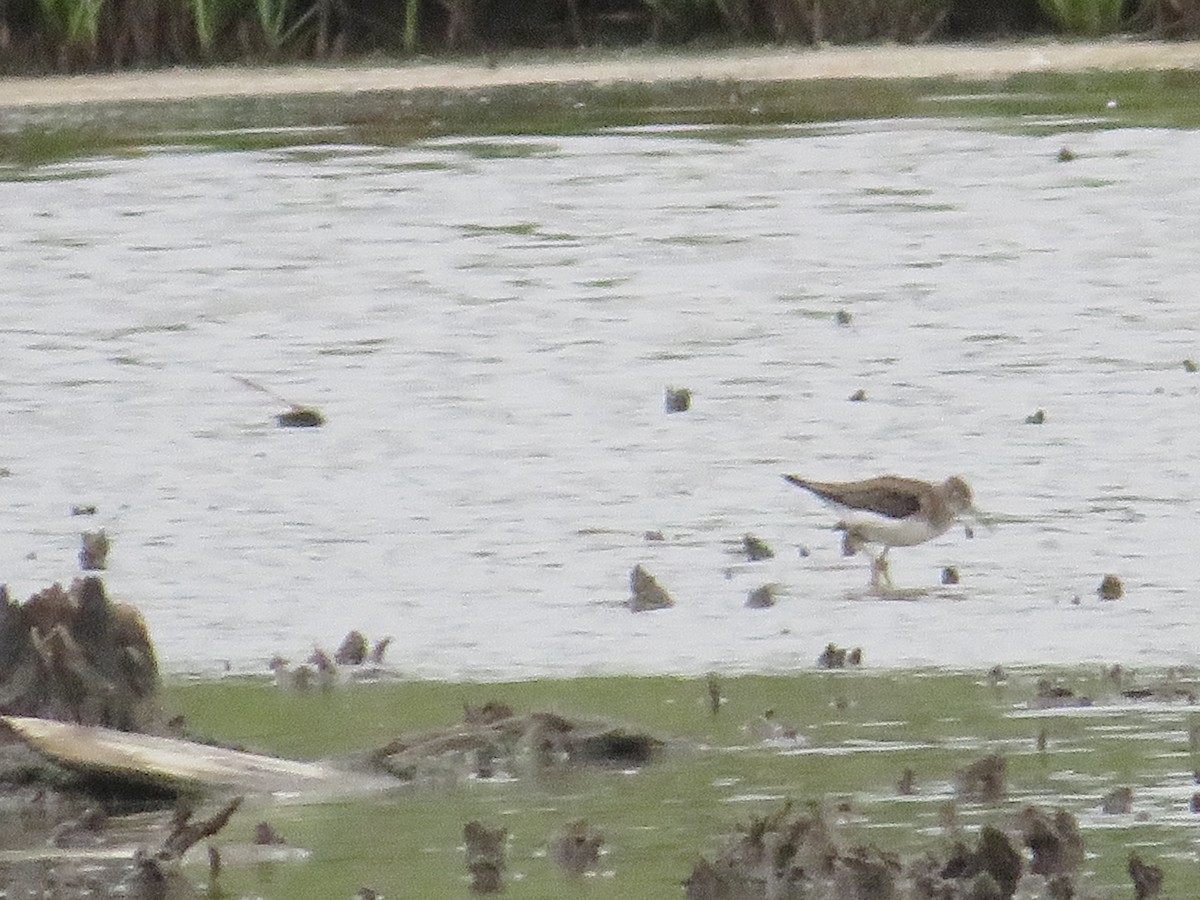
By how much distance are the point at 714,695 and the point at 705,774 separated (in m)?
0.73

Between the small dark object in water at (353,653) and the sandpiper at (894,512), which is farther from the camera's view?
the sandpiper at (894,512)

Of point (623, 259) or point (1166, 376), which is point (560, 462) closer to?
point (1166, 376)

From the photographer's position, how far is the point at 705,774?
7.25 m

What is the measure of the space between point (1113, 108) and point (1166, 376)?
875 centimetres

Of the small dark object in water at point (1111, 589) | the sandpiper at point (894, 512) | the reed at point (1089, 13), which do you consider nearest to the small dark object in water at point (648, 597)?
the sandpiper at point (894, 512)

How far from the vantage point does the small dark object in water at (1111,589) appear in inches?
350

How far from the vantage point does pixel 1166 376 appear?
12.4 metres

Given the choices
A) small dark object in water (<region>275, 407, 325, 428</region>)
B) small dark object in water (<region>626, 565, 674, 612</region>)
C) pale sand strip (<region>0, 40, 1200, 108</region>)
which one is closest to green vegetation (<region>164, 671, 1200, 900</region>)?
small dark object in water (<region>626, 565, 674, 612</region>)

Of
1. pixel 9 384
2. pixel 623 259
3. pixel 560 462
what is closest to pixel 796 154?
pixel 623 259

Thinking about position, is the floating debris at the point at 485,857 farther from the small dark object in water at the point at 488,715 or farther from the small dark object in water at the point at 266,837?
the small dark object in water at the point at 488,715

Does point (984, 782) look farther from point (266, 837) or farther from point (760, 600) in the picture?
point (760, 600)

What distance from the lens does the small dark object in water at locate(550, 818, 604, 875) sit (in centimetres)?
639

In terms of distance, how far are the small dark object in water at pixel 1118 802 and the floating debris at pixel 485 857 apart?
1.07 m

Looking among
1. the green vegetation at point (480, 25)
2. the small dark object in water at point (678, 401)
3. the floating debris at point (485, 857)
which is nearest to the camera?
the floating debris at point (485, 857)
